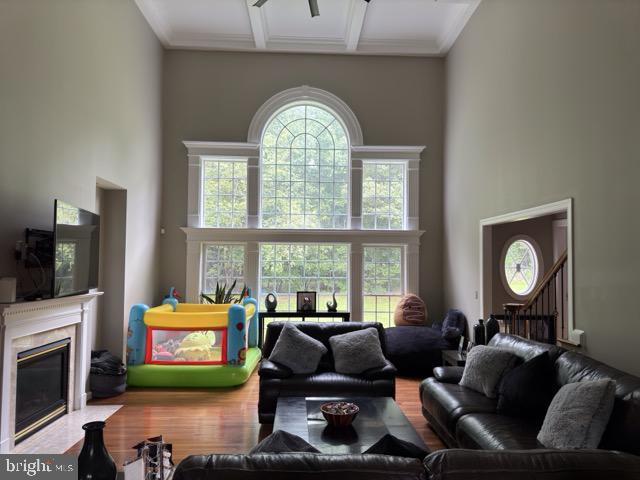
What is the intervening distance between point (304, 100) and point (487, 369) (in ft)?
17.3

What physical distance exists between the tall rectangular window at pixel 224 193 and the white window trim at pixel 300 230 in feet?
0.39

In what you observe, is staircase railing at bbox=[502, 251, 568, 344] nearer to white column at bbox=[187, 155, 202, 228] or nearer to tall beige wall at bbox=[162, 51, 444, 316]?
tall beige wall at bbox=[162, 51, 444, 316]

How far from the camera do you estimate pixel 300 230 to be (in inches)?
290

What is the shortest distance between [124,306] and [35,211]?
85.6 inches

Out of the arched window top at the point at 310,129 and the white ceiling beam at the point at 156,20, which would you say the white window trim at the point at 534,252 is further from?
the white ceiling beam at the point at 156,20

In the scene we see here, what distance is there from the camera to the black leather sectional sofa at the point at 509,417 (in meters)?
2.42

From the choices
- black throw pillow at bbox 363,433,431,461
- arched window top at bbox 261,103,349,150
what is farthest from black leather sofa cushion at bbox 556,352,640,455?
arched window top at bbox 261,103,349,150

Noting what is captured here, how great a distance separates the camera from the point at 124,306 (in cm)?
577

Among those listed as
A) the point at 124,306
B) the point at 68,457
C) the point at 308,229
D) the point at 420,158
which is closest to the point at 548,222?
the point at 420,158

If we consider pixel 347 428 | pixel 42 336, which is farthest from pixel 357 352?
pixel 42 336

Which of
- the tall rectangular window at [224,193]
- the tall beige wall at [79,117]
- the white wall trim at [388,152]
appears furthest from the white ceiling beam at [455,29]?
the tall beige wall at [79,117]

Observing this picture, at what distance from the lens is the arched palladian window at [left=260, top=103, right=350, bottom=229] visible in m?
7.55

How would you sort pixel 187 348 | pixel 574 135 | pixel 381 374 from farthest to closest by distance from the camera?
1. pixel 187 348
2. pixel 381 374
3. pixel 574 135

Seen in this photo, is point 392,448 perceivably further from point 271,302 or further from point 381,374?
point 271,302
